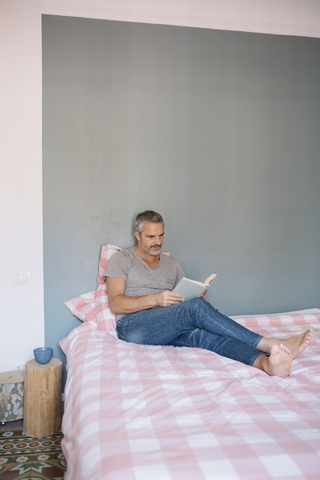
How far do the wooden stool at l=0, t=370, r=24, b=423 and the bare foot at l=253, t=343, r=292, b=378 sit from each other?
137 cm

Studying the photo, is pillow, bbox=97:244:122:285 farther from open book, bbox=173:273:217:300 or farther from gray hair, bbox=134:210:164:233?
open book, bbox=173:273:217:300

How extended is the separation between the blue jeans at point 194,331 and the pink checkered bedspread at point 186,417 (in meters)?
0.07

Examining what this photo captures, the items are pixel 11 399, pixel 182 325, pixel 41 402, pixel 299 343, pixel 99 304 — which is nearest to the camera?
pixel 299 343

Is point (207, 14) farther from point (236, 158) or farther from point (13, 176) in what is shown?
point (13, 176)

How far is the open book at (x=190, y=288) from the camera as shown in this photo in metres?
1.87

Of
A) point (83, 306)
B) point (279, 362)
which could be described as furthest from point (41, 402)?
point (279, 362)

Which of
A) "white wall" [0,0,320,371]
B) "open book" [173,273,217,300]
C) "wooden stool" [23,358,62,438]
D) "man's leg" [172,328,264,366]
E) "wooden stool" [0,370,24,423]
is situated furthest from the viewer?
"white wall" [0,0,320,371]

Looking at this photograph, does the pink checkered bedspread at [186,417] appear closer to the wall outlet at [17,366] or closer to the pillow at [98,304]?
the pillow at [98,304]

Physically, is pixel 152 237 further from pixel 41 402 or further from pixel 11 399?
pixel 11 399

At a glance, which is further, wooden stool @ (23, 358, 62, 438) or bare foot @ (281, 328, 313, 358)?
wooden stool @ (23, 358, 62, 438)

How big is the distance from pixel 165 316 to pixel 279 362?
600 millimetres

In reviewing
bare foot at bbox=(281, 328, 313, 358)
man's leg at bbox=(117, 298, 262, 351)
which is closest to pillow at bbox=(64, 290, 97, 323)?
man's leg at bbox=(117, 298, 262, 351)

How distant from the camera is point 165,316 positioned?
188 cm

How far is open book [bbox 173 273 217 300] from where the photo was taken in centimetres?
187
